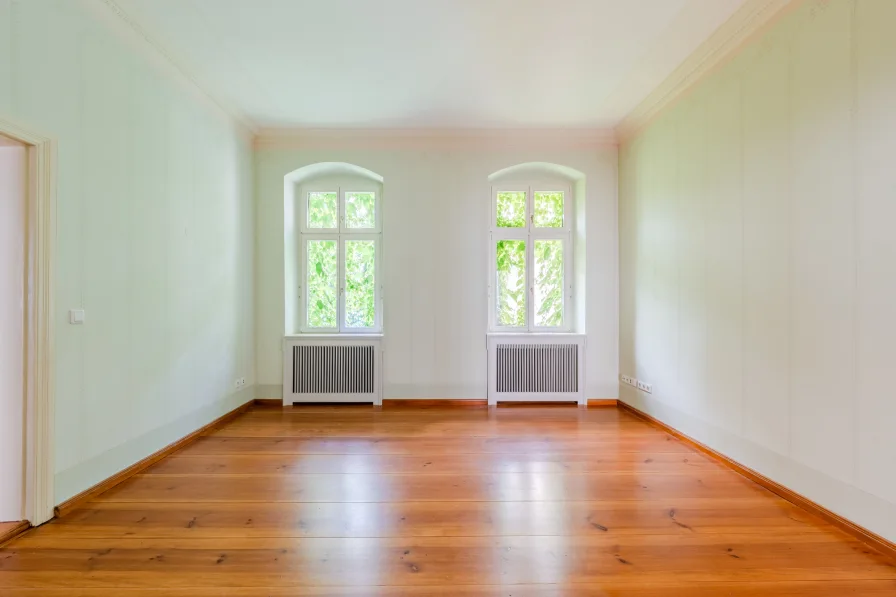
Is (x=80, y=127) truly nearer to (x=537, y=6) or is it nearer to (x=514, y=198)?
(x=537, y=6)

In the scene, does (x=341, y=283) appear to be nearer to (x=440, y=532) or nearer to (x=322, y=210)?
(x=322, y=210)

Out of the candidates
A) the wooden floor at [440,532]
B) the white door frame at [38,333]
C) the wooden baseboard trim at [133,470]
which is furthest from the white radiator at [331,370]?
the white door frame at [38,333]

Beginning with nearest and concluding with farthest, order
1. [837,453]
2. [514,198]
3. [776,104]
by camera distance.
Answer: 1. [837,453]
2. [776,104]
3. [514,198]

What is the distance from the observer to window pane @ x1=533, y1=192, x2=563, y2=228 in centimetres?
519

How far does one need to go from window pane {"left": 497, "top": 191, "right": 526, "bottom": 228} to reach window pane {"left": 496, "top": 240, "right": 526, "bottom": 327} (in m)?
0.23

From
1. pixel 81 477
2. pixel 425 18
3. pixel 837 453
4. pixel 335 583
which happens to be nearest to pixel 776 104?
pixel 837 453

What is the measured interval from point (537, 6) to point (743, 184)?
1.87 metres

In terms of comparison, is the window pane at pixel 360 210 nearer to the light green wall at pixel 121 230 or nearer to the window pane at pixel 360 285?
the window pane at pixel 360 285

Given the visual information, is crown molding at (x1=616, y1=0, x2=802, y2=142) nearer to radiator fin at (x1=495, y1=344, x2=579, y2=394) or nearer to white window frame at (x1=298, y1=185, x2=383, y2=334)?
radiator fin at (x1=495, y1=344, x2=579, y2=394)

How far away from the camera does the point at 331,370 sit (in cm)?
487

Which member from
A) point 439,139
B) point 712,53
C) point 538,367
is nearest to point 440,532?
point 538,367

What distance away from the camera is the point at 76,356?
8.02ft

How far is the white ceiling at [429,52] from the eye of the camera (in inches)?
107

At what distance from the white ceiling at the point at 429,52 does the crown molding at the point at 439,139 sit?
0.37 metres
